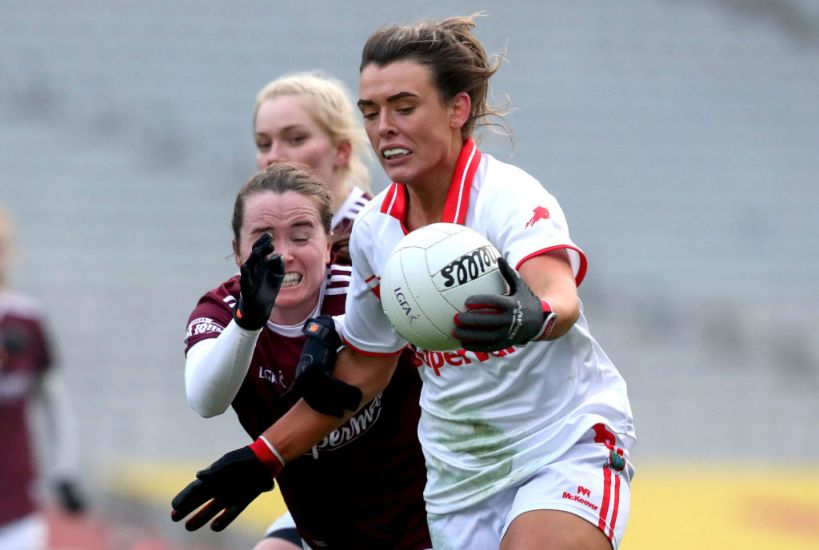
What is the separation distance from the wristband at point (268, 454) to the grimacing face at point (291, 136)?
4.78 ft

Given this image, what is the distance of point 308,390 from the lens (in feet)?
12.2

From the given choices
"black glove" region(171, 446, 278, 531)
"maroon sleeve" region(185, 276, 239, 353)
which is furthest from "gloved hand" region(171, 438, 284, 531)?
"maroon sleeve" region(185, 276, 239, 353)

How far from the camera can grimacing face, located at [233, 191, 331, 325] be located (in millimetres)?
3838

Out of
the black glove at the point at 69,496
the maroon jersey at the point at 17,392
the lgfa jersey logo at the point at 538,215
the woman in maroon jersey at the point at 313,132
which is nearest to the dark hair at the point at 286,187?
the woman in maroon jersey at the point at 313,132

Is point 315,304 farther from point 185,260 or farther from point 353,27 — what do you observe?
point 353,27

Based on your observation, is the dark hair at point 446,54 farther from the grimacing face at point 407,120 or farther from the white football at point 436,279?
the white football at point 436,279

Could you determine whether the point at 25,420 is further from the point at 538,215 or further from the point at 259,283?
the point at 538,215

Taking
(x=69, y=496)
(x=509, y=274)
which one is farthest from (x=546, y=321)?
(x=69, y=496)

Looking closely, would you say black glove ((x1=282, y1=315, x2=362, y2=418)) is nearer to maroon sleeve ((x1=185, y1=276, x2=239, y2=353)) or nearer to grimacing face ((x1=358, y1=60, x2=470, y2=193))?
maroon sleeve ((x1=185, y1=276, x2=239, y2=353))

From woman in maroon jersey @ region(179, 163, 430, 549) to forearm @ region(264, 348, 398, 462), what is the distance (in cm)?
9

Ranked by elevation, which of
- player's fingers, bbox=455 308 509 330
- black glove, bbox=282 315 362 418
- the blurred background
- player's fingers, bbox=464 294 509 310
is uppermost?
the blurred background

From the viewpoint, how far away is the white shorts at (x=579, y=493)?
10.6 ft

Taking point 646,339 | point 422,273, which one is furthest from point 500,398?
point 646,339

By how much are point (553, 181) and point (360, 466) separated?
9.92 m
